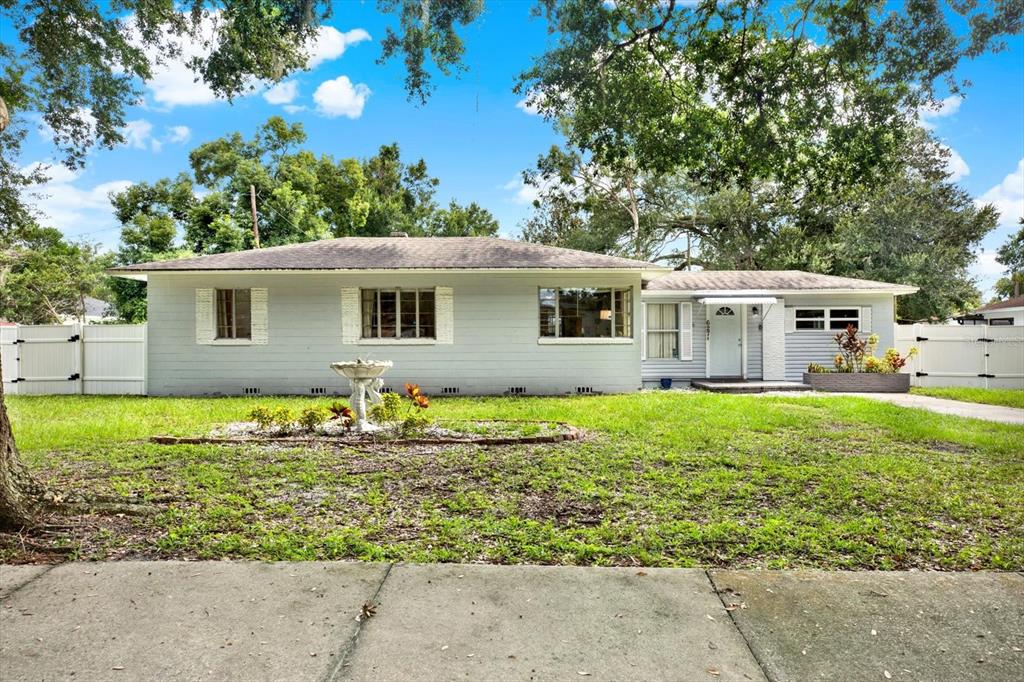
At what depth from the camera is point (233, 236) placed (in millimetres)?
22953

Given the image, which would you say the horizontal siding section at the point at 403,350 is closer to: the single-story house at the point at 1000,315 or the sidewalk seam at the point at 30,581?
the sidewalk seam at the point at 30,581

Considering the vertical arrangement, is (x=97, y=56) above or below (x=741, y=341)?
above

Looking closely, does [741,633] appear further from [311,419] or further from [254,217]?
[254,217]

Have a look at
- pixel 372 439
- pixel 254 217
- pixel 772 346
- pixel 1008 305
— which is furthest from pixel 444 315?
pixel 1008 305

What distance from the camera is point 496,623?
2.71 metres

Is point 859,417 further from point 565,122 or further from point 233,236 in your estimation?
point 233,236

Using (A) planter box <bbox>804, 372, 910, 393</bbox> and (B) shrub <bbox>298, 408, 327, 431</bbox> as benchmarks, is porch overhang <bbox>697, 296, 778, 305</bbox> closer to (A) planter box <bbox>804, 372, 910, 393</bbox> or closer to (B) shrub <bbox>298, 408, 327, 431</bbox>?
(A) planter box <bbox>804, 372, 910, 393</bbox>

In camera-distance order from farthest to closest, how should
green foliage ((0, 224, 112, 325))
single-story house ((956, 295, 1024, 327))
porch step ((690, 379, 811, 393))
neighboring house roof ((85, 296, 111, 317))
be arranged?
neighboring house roof ((85, 296, 111, 317)), green foliage ((0, 224, 112, 325)), single-story house ((956, 295, 1024, 327)), porch step ((690, 379, 811, 393))

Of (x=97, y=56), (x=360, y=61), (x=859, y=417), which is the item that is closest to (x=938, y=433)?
(x=859, y=417)

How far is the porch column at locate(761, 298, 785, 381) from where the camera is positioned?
15.3 meters

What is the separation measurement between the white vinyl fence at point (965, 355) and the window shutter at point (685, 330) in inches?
206

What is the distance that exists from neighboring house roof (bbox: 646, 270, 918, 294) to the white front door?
66cm

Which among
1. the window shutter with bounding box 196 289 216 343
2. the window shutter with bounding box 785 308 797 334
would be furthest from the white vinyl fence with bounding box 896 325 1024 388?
the window shutter with bounding box 196 289 216 343

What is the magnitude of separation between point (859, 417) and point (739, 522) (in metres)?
6.45
